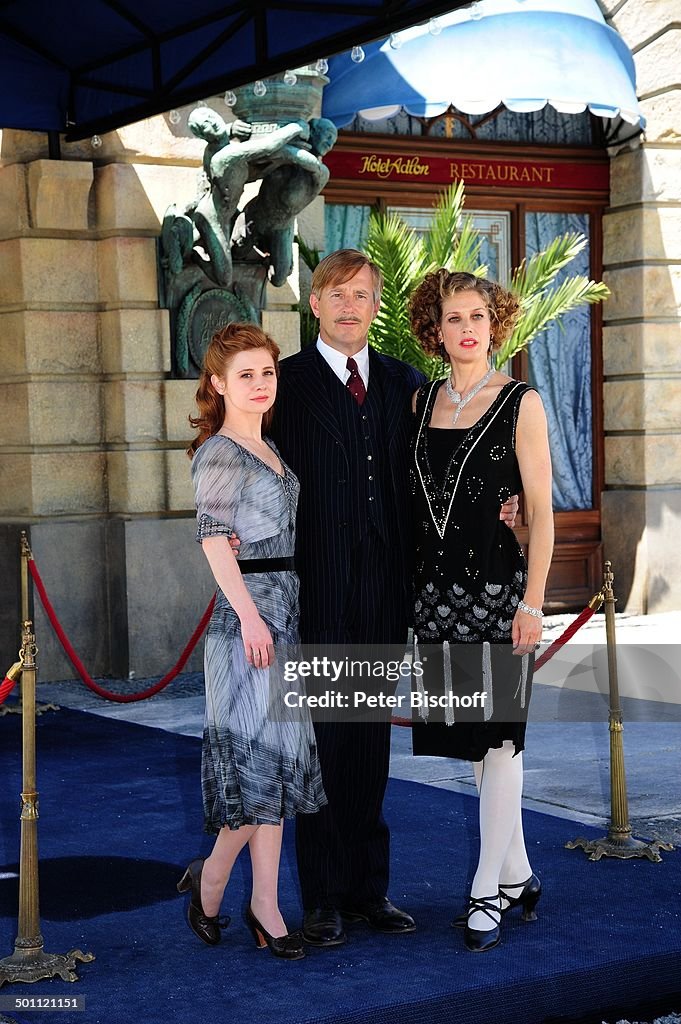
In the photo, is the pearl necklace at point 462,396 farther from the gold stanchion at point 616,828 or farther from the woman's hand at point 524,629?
the gold stanchion at point 616,828

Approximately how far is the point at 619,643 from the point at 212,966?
7.20 m

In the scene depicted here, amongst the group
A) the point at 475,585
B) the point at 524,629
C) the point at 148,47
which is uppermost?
the point at 148,47

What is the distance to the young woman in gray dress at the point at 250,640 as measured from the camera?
15.1 feet

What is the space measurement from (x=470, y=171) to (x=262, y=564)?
8.36 meters

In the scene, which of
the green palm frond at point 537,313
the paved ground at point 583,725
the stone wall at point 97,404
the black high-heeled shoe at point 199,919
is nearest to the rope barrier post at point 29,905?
the black high-heeled shoe at point 199,919

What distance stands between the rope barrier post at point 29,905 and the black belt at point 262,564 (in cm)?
66

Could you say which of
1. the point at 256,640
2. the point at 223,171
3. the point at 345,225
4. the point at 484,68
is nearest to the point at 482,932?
the point at 256,640

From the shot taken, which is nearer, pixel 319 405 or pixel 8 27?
pixel 319 405

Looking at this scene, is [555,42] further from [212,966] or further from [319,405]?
Result: [212,966]

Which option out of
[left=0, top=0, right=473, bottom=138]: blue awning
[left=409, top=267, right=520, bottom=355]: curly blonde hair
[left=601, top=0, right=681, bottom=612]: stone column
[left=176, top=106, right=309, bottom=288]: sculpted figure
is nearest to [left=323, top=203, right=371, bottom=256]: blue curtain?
[left=176, top=106, right=309, bottom=288]: sculpted figure

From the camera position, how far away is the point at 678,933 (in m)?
4.82

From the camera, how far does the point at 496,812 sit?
15.8 feet

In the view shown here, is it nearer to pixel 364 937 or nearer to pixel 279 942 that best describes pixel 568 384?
pixel 364 937

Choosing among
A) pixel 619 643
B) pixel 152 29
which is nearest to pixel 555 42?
pixel 152 29
